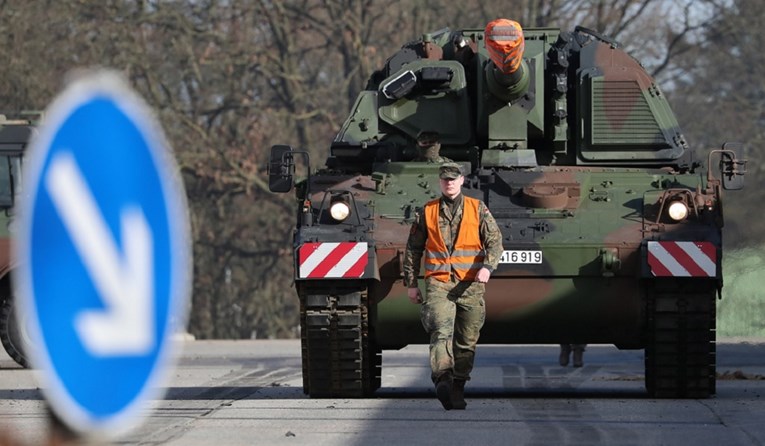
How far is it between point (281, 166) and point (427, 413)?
2.97 meters

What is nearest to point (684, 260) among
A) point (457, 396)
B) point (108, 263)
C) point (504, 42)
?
point (457, 396)

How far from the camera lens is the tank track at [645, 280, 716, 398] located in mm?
12977

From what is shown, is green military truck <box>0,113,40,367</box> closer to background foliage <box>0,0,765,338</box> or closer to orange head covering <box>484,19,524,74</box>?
orange head covering <box>484,19,524,74</box>

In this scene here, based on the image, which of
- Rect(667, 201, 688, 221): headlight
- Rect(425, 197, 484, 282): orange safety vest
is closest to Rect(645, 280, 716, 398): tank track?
Rect(667, 201, 688, 221): headlight

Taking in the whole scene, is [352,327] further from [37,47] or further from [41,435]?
[37,47]

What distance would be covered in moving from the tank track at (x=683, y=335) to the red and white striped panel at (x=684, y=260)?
0.59 feet

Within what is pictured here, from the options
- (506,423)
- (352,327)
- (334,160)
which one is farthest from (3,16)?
(506,423)

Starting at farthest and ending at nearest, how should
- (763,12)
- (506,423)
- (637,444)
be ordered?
(763,12) → (506,423) → (637,444)

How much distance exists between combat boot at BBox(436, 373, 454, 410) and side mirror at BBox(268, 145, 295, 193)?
2.67 metres

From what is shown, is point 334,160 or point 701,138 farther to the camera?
Answer: point 701,138

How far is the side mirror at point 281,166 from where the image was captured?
14.0 m

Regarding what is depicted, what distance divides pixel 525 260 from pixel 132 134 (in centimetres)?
954

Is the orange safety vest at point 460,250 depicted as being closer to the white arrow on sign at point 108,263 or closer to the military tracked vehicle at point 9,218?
the white arrow on sign at point 108,263

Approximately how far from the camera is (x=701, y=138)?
5156 cm
